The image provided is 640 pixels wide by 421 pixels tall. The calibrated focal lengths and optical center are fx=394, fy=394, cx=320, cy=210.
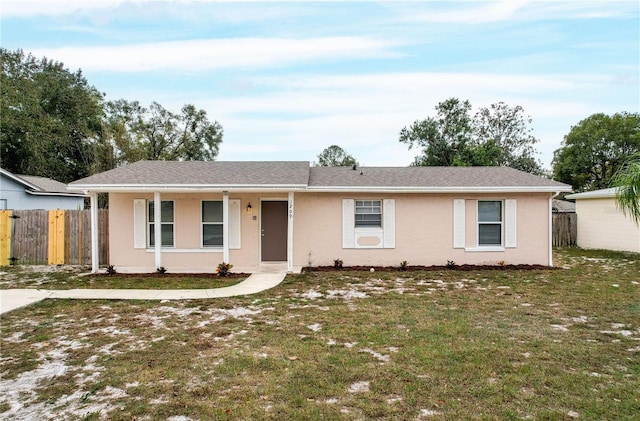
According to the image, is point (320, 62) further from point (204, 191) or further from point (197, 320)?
point (197, 320)

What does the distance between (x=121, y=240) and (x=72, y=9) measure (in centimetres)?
636

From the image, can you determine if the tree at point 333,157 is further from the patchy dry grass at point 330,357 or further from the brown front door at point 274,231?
the patchy dry grass at point 330,357

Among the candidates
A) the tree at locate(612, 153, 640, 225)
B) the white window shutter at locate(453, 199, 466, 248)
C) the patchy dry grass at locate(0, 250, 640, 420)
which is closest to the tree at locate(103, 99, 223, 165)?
the white window shutter at locate(453, 199, 466, 248)

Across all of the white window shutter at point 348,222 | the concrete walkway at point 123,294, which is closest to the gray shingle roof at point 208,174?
the white window shutter at point 348,222

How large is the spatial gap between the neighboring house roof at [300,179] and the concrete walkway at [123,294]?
2984mm

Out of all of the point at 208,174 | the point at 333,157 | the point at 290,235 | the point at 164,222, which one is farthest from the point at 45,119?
the point at 333,157

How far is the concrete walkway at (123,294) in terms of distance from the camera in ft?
25.8

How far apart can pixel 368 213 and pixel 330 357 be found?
7.68 metres

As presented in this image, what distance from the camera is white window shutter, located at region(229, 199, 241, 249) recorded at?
11.6 m

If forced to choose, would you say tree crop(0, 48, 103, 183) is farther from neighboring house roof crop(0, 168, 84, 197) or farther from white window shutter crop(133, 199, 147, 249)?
white window shutter crop(133, 199, 147, 249)

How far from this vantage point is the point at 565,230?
17.3 m

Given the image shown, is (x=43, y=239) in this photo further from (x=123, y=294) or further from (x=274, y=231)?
(x=274, y=231)

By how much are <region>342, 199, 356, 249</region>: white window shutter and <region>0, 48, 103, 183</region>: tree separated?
73.1ft

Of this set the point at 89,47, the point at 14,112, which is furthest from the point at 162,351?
the point at 14,112
